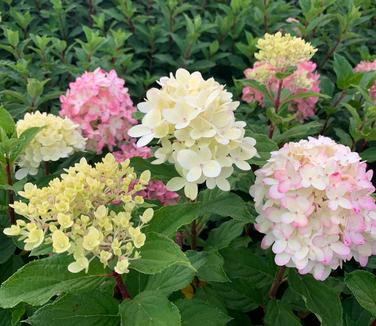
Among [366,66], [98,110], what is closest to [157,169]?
[98,110]

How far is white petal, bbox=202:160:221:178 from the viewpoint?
4.39 ft

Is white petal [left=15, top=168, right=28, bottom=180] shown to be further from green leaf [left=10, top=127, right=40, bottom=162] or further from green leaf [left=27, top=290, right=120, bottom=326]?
green leaf [left=27, top=290, right=120, bottom=326]

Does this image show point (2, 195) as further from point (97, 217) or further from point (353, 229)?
point (353, 229)

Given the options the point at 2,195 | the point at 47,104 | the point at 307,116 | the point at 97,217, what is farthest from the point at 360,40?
the point at 97,217

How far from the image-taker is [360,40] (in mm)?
3154

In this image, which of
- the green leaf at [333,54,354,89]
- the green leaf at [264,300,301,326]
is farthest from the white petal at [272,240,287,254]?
the green leaf at [333,54,354,89]

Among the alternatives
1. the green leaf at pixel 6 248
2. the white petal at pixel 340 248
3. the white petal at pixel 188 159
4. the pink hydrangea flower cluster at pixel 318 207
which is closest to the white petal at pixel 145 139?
the white petal at pixel 188 159

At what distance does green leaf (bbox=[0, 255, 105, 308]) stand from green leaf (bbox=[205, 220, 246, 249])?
600 millimetres

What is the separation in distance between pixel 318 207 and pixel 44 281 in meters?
0.69

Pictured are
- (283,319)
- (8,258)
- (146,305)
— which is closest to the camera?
(146,305)

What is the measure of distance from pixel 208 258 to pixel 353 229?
1.38 ft

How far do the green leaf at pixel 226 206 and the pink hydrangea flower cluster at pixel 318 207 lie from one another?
0.15m

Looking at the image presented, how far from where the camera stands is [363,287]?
1509 millimetres

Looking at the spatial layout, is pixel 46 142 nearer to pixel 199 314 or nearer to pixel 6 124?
pixel 6 124
